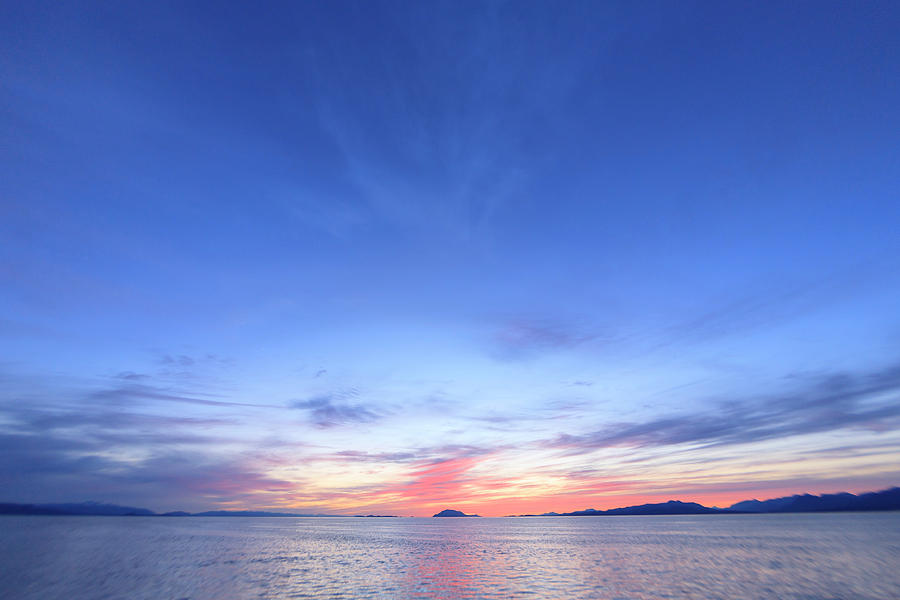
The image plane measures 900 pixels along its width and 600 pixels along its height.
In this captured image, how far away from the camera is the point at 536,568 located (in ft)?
201

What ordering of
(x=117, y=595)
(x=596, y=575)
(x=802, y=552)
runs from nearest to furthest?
(x=117, y=595) < (x=596, y=575) < (x=802, y=552)

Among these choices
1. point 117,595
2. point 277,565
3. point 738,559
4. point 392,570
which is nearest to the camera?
point 117,595

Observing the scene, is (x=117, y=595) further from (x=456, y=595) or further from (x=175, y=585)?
(x=456, y=595)

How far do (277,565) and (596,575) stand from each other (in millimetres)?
42283

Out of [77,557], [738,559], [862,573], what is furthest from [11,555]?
[862,573]

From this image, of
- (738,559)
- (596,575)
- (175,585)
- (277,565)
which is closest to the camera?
(175,585)

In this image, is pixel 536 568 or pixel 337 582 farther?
pixel 536 568

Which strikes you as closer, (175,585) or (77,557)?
(175,585)

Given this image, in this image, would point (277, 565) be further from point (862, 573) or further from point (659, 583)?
point (862, 573)

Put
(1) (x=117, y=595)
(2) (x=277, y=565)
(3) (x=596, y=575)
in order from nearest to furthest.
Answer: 1. (1) (x=117, y=595)
2. (3) (x=596, y=575)
3. (2) (x=277, y=565)

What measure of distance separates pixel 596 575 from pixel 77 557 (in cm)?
7811

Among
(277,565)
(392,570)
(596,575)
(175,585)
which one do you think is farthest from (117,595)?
(596,575)

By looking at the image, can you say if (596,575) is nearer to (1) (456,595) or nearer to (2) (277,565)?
(1) (456,595)

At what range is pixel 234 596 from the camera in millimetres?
42188
